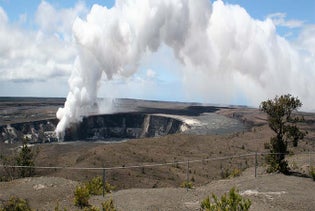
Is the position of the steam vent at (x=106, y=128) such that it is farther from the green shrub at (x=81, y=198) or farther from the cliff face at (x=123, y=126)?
the green shrub at (x=81, y=198)

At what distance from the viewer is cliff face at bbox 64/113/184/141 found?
311 ft

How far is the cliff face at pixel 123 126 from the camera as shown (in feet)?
311

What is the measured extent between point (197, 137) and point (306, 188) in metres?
42.3

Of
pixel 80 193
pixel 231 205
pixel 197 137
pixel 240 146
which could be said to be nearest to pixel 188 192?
pixel 80 193

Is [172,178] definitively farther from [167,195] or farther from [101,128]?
[101,128]

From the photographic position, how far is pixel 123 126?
10531 centimetres

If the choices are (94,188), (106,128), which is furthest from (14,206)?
(106,128)

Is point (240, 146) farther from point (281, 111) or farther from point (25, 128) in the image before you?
point (25, 128)

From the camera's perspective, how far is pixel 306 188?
17.1 metres

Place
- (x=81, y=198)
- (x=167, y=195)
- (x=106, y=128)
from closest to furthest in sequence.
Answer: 1. (x=81, y=198)
2. (x=167, y=195)
3. (x=106, y=128)

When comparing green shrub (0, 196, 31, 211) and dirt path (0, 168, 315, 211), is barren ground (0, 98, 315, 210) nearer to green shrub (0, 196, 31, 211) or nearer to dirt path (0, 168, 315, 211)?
dirt path (0, 168, 315, 211)

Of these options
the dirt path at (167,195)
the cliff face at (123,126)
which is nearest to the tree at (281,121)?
the dirt path at (167,195)

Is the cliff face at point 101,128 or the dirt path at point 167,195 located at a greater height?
the dirt path at point 167,195

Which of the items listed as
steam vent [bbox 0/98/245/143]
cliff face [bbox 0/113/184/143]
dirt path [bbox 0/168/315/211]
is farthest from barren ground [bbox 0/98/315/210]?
cliff face [bbox 0/113/184/143]
